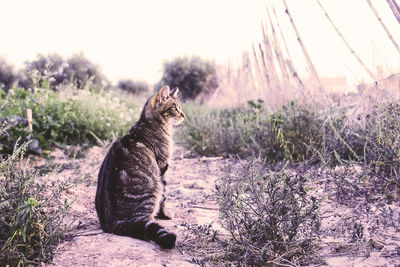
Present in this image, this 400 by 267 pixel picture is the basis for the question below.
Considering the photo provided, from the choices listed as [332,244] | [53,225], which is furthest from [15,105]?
[332,244]

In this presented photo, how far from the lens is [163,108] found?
3.61 meters

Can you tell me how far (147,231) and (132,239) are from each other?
0.44 ft

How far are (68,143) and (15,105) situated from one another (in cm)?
108

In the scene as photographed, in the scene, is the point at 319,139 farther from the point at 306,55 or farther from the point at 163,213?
the point at 163,213

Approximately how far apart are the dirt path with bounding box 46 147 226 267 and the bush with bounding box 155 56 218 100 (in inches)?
509

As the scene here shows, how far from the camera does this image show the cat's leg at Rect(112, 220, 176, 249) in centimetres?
243

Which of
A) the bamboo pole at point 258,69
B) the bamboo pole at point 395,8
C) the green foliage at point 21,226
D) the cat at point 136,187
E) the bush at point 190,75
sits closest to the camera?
the green foliage at point 21,226

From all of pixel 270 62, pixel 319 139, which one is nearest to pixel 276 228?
pixel 319 139

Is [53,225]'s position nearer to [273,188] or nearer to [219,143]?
[273,188]

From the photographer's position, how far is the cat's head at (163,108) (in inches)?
139

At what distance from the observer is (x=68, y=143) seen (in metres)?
6.92

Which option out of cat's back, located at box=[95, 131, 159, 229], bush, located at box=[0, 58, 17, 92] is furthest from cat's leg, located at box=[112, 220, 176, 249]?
bush, located at box=[0, 58, 17, 92]

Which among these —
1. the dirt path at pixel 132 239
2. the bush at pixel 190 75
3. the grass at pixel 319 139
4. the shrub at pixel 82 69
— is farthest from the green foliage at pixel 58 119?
the bush at pixel 190 75

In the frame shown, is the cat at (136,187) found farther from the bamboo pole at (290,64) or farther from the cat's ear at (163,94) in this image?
the bamboo pole at (290,64)
